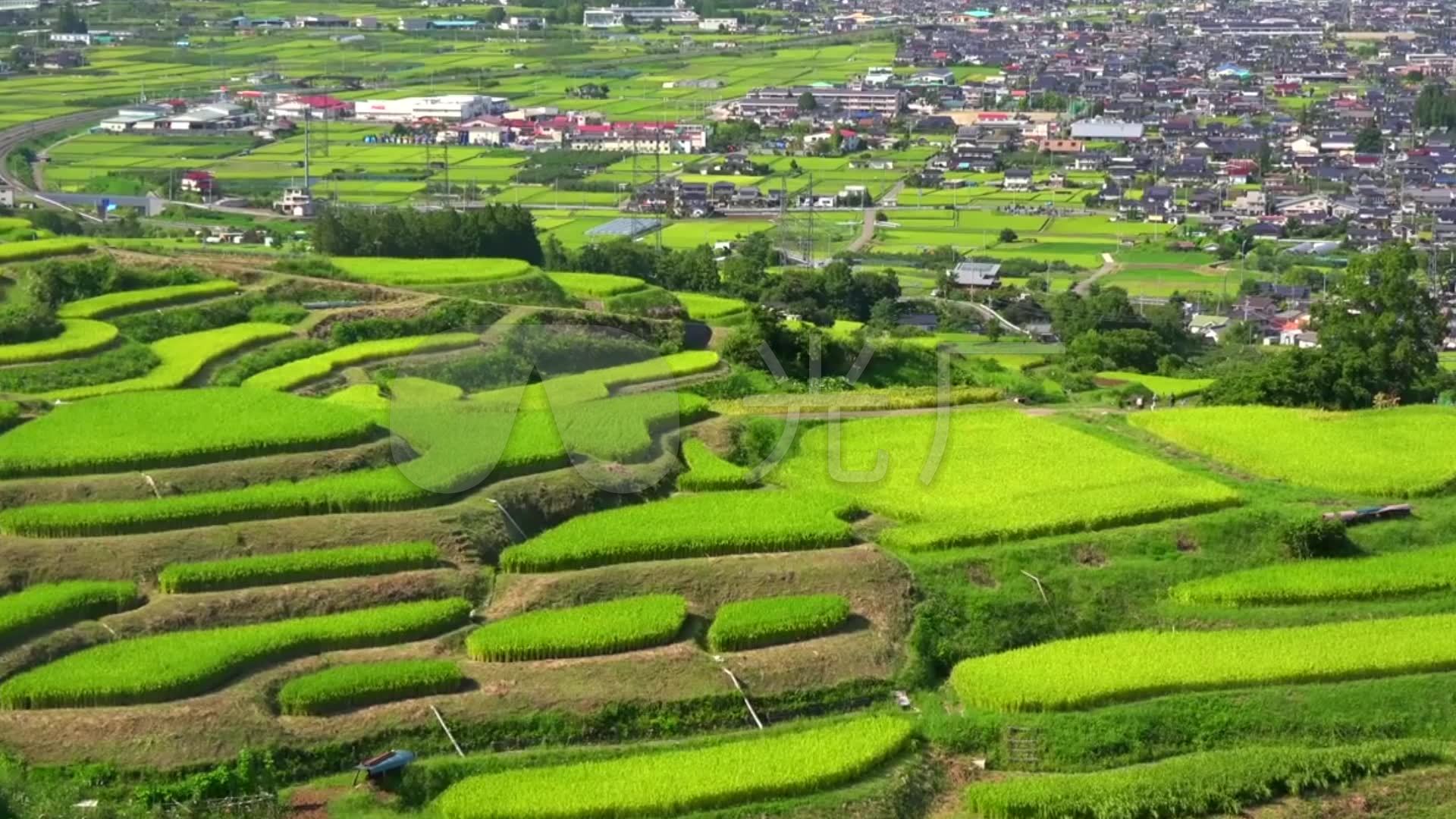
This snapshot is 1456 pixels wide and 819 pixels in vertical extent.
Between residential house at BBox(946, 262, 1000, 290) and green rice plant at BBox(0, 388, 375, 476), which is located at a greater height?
green rice plant at BBox(0, 388, 375, 476)

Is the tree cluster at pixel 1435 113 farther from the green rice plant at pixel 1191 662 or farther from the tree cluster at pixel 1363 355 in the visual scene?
the green rice plant at pixel 1191 662

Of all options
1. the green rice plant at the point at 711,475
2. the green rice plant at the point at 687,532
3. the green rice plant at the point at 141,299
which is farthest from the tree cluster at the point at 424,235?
the green rice plant at the point at 687,532

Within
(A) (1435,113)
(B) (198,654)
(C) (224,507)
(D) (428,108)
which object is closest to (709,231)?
(D) (428,108)

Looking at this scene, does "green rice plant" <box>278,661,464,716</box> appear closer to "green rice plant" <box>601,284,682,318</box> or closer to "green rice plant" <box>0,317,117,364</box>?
Answer: "green rice plant" <box>0,317,117,364</box>

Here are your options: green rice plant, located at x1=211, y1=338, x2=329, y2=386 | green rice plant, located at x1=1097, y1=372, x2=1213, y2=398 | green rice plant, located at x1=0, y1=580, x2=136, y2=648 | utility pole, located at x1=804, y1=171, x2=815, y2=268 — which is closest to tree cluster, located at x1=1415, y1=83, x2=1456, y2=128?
utility pole, located at x1=804, y1=171, x2=815, y2=268

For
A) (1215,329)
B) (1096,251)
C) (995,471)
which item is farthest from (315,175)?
(995,471)

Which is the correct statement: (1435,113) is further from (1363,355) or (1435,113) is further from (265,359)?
(265,359)
